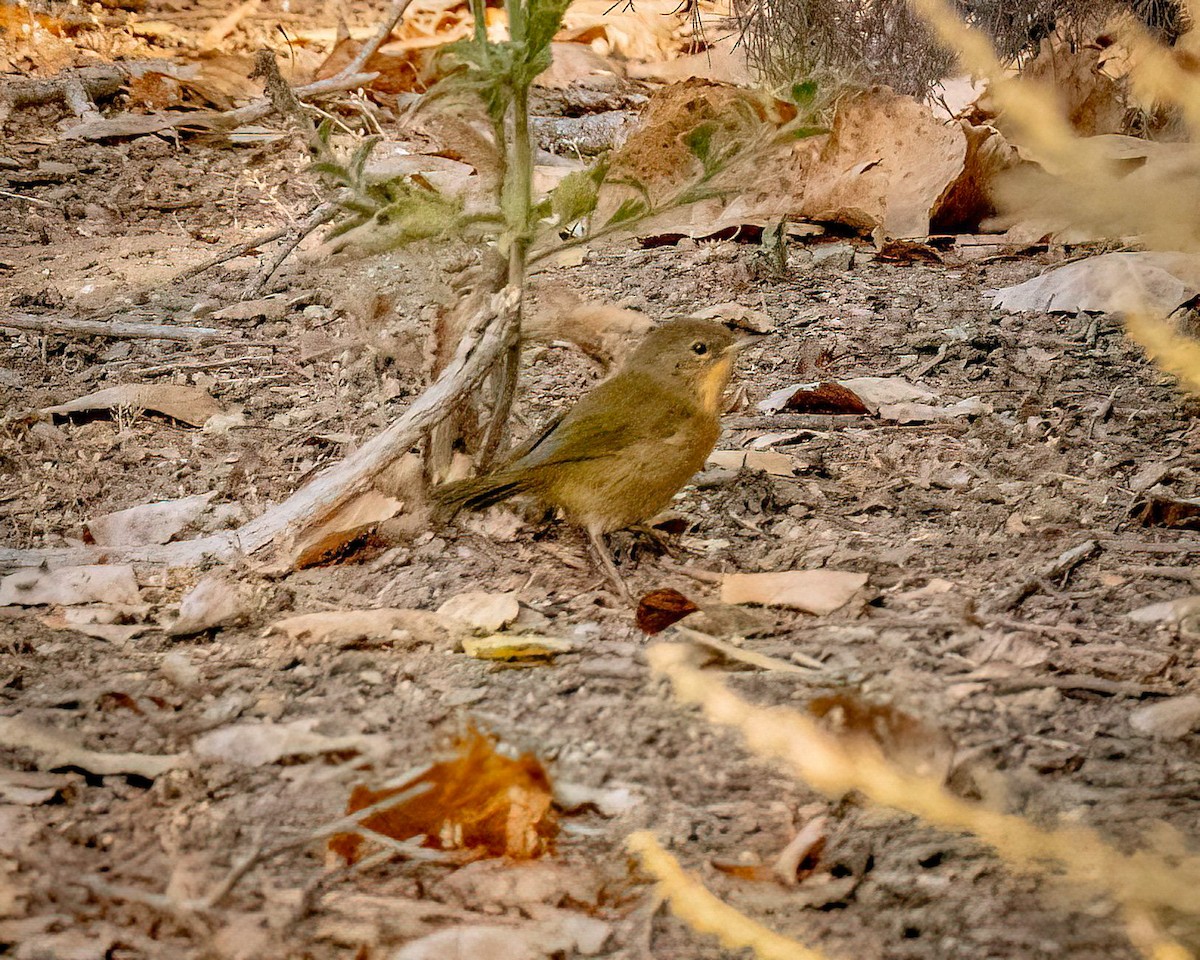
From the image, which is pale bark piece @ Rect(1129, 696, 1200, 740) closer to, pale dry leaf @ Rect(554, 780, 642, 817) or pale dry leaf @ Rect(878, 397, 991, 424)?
pale dry leaf @ Rect(554, 780, 642, 817)

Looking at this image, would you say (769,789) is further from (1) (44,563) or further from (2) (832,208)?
(2) (832,208)

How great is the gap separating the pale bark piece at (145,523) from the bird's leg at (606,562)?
1.00 m

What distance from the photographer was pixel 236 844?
1.49 meters

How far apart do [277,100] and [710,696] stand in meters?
1.58

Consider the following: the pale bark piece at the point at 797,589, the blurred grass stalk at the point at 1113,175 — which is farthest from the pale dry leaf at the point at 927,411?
the pale bark piece at the point at 797,589

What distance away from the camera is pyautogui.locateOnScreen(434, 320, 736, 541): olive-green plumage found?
2.43m

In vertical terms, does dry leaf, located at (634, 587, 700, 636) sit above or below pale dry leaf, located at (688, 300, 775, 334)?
below

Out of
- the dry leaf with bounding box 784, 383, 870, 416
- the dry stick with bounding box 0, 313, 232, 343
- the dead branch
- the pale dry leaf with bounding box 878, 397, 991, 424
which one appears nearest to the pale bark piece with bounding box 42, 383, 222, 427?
the dry stick with bounding box 0, 313, 232, 343

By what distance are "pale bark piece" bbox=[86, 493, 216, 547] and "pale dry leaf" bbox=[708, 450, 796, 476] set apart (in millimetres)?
1306

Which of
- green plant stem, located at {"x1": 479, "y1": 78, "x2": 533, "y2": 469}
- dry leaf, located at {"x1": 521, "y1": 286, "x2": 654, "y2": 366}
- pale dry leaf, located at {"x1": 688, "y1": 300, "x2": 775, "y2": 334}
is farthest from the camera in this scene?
pale dry leaf, located at {"x1": 688, "y1": 300, "x2": 775, "y2": 334}

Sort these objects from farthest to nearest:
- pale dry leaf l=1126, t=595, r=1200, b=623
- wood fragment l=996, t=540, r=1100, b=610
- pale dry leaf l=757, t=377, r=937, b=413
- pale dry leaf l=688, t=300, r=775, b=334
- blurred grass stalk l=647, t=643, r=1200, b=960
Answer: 1. pale dry leaf l=688, t=300, r=775, b=334
2. pale dry leaf l=757, t=377, r=937, b=413
3. wood fragment l=996, t=540, r=1100, b=610
4. pale dry leaf l=1126, t=595, r=1200, b=623
5. blurred grass stalk l=647, t=643, r=1200, b=960

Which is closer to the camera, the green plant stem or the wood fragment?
the wood fragment

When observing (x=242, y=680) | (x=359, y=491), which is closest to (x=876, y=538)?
(x=359, y=491)

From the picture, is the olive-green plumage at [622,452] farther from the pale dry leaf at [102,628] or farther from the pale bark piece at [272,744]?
the pale bark piece at [272,744]
